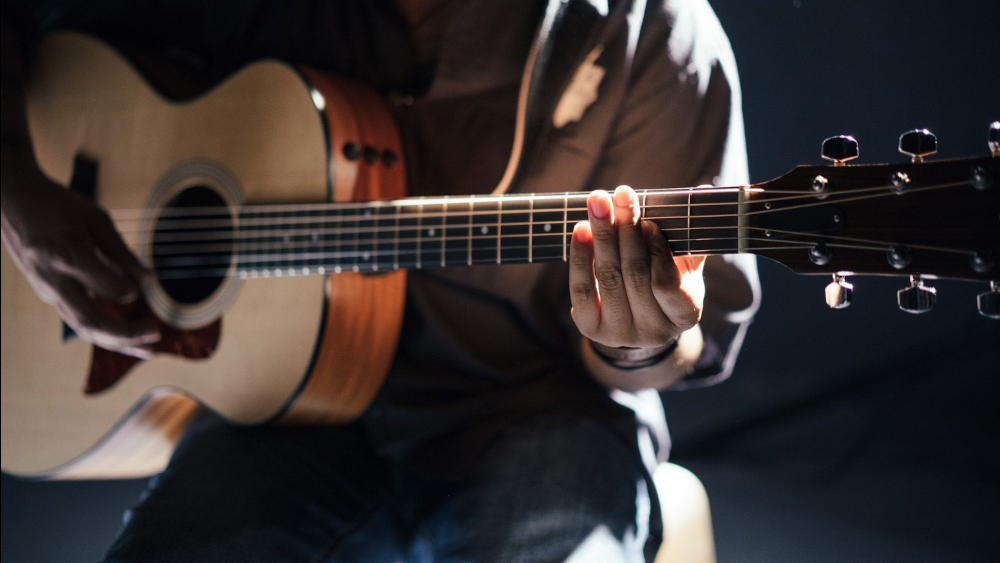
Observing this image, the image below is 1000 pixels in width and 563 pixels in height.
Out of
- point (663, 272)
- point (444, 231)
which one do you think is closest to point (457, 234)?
point (444, 231)

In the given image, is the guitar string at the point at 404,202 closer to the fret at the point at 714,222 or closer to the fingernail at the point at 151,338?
the fret at the point at 714,222

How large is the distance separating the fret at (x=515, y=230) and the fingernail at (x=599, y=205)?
10cm

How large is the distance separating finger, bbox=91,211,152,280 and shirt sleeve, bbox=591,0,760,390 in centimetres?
68

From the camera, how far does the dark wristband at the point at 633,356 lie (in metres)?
0.81

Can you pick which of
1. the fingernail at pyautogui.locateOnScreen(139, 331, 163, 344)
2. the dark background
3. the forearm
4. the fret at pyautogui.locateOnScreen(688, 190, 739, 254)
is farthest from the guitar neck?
the dark background

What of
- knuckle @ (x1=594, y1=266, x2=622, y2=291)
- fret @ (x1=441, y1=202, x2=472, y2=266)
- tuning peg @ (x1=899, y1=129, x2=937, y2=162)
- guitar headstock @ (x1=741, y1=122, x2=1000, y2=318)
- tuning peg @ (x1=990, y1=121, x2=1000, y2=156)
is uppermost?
tuning peg @ (x1=990, y1=121, x2=1000, y2=156)

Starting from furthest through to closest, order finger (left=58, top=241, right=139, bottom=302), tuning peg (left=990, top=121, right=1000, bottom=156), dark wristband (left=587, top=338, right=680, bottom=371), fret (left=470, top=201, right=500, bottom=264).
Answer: finger (left=58, top=241, right=139, bottom=302)
dark wristband (left=587, top=338, right=680, bottom=371)
fret (left=470, top=201, right=500, bottom=264)
tuning peg (left=990, top=121, right=1000, bottom=156)

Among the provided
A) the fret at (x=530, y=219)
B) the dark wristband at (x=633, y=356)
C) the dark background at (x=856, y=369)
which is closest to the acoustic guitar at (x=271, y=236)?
the fret at (x=530, y=219)

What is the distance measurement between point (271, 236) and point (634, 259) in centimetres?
50

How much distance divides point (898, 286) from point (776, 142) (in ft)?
0.99

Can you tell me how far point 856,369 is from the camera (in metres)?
1.04

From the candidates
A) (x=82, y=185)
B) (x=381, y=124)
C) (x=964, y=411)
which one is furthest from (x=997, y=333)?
(x=82, y=185)

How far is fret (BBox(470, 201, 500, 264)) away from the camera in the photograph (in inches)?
28.0

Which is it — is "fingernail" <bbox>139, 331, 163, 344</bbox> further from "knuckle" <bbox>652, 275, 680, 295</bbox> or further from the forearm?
"knuckle" <bbox>652, 275, 680, 295</bbox>
